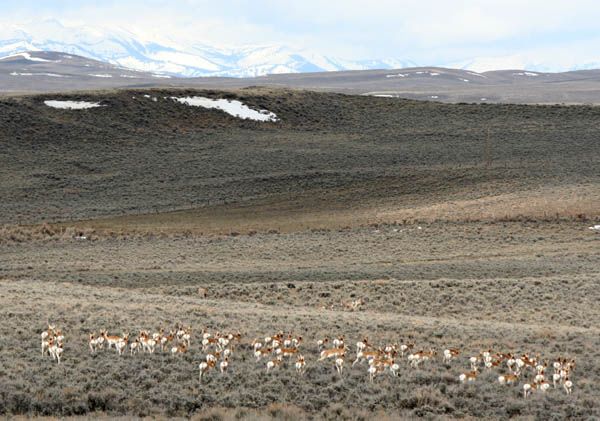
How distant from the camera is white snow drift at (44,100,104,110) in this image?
229 feet

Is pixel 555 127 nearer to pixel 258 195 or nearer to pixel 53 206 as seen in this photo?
pixel 258 195

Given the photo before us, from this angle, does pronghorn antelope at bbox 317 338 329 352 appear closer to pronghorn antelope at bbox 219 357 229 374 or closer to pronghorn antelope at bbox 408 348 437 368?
pronghorn antelope at bbox 408 348 437 368

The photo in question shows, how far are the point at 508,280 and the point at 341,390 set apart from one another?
13.9 meters

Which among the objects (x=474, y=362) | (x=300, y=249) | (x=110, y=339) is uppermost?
(x=110, y=339)

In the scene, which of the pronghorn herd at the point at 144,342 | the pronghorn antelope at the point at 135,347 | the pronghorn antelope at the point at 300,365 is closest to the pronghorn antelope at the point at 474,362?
the pronghorn antelope at the point at 300,365

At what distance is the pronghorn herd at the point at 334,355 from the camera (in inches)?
508

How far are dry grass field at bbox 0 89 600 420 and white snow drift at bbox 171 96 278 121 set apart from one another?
1.75 m

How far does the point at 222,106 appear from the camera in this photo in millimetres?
74750

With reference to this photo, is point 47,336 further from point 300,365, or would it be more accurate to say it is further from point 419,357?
point 419,357

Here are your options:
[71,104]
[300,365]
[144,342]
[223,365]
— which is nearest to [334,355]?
[300,365]

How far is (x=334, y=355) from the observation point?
1401 cm

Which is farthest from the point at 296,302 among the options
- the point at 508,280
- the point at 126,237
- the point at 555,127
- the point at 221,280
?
the point at 555,127

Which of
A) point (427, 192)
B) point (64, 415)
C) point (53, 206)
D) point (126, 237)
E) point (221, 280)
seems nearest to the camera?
point (64, 415)

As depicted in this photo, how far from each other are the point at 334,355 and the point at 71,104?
6288 cm
